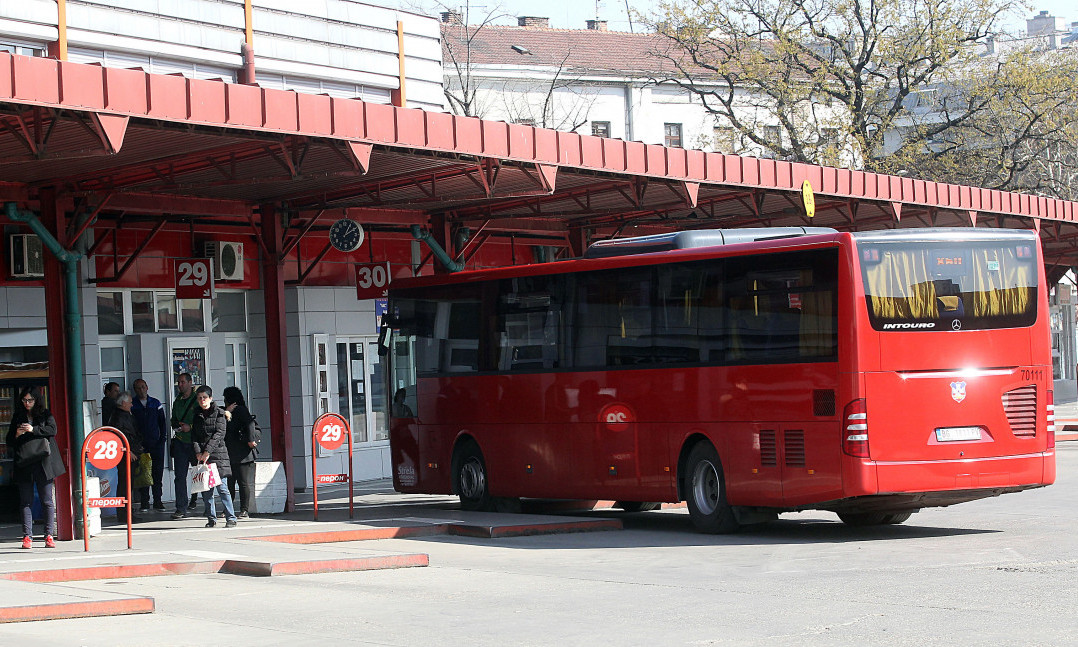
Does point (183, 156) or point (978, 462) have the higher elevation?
point (183, 156)

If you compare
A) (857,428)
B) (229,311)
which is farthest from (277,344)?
(857,428)

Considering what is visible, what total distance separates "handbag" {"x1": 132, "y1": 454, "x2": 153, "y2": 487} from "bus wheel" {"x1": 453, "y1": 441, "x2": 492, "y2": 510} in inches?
172

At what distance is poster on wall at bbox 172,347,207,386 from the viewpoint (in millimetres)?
23438

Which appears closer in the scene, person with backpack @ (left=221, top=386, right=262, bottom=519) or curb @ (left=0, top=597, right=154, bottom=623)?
curb @ (left=0, top=597, right=154, bottom=623)

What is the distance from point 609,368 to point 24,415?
6582 mm

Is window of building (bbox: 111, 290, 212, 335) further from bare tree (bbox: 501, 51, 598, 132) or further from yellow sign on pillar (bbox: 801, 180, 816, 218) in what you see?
bare tree (bbox: 501, 51, 598, 132)

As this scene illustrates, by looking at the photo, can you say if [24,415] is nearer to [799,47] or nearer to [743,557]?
[743,557]

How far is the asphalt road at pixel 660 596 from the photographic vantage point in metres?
9.11

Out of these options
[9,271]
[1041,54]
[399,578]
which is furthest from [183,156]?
[1041,54]

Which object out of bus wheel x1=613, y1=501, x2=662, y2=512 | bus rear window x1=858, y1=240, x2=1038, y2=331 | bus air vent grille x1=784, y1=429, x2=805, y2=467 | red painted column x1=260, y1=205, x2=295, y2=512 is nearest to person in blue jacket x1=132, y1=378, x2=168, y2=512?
red painted column x1=260, y1=205, x2=295, y2=512

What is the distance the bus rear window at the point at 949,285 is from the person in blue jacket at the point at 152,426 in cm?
1078

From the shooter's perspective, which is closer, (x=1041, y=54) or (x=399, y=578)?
(x=399, y=578)

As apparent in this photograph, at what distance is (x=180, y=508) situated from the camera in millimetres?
19859

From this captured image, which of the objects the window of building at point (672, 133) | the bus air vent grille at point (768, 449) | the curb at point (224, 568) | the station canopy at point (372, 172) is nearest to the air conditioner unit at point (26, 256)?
the station canopy at point (372, 172)
